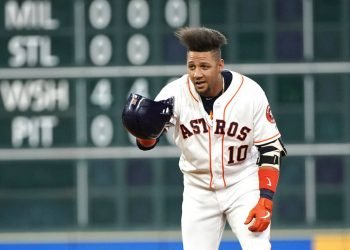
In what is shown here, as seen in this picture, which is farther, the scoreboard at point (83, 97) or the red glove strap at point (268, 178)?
the scoreboard at point (83, 97)

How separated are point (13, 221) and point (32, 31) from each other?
141 centimetres

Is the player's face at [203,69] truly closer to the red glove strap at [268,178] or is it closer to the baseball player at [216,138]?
the baseball player at [216,138]

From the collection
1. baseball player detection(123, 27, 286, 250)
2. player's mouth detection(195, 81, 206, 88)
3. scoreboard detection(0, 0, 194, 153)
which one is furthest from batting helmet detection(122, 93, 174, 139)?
scoreboard detection(0, 0, 194, 153)

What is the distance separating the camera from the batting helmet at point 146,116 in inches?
250

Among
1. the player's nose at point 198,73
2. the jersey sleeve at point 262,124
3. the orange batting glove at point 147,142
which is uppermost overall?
the player's nose at point 198,73

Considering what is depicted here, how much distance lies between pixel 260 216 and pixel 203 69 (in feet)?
2.38

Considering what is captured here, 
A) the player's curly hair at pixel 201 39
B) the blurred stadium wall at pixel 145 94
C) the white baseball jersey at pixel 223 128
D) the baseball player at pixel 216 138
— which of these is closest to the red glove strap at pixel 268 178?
the baseball player at pixel 216 138

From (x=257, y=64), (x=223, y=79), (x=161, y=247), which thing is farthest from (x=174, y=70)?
(x=223, y=79)

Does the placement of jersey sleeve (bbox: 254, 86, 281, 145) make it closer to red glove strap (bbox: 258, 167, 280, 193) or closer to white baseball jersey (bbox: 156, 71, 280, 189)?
white baseball jersey (bbox: 156, 71, 280, 189)

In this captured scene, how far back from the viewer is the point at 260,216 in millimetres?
6309

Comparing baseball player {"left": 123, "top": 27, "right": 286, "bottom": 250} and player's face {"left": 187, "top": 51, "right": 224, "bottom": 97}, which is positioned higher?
player's face {"left": 187, "top": 51, "right": 224, "bottom": 97}

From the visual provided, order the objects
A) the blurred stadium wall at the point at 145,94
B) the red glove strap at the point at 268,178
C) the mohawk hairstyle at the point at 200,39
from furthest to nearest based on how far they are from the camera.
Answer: the blurred stadium wall at the point at 145,94 → the red glove strap at the point at 268,178 → the mohawk hairstyle at the point at 200,39

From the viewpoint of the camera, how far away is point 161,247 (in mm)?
9914

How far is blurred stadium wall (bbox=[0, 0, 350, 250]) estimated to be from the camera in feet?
31.4
